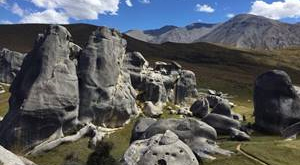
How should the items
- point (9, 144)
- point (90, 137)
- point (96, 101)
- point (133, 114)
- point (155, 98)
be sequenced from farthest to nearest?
point (155, 98), point (133, 114), point (96, 101), point (90, 137), point (9, 144)

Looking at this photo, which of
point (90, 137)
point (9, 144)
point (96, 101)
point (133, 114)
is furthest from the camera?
point (133, 114)

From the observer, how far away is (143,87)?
3848 inches

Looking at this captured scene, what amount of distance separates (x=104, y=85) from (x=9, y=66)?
2801 inches

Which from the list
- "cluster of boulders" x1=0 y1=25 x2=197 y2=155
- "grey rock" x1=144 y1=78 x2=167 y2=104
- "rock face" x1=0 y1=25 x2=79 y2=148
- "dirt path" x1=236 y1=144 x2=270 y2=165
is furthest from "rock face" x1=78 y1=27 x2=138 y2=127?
"dirt path" x1=236 y1=144 x2=270 y2=165

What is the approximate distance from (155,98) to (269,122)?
24412 millimetres

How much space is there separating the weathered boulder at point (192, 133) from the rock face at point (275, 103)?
24.1 metres

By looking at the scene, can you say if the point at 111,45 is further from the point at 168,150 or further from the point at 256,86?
the point at 168,150

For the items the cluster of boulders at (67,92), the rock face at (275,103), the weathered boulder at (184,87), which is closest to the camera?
the cluster of boulders at (67,92)

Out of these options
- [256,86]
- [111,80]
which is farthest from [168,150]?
[256,86]

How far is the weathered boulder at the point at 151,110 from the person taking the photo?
86875 millimetres

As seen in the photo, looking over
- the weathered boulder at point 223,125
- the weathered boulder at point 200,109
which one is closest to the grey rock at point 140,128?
the weathered boulder at point 223,125

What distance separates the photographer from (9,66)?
464 feet

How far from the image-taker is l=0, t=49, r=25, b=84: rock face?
5517 inches

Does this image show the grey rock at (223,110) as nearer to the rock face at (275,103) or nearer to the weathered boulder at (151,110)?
the rock face at (275,103)
